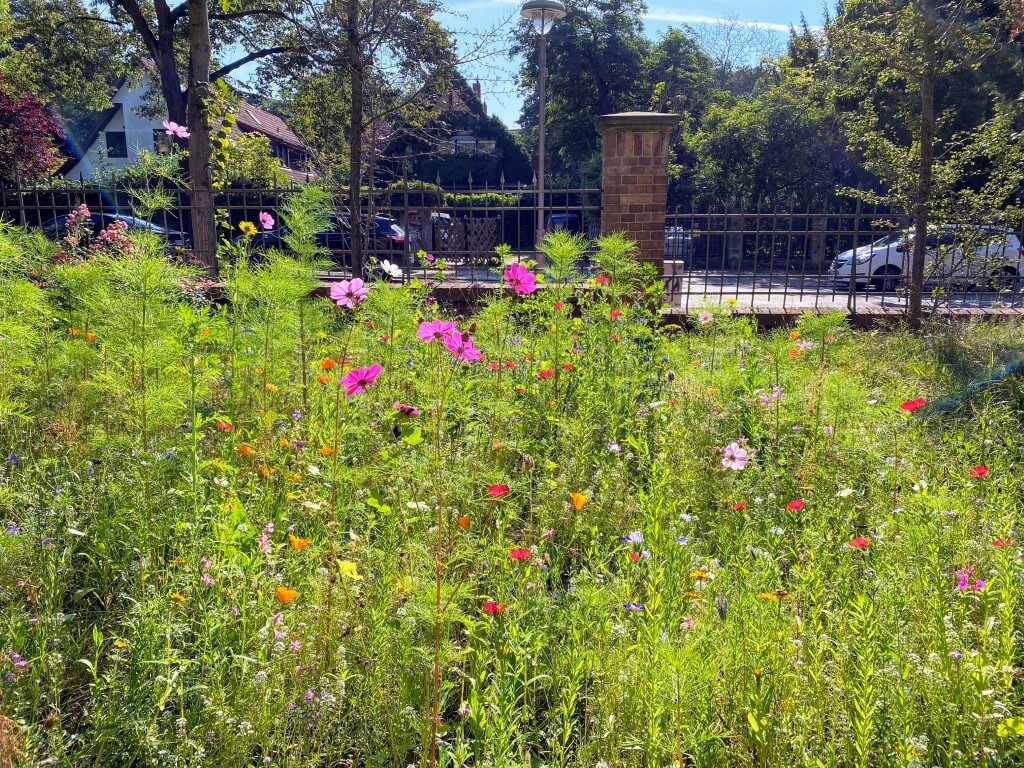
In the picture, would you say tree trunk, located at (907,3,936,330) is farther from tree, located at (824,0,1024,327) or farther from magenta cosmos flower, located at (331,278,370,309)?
magenta cosmos flower, located at (331,278,370,309)

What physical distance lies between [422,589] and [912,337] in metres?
6.63

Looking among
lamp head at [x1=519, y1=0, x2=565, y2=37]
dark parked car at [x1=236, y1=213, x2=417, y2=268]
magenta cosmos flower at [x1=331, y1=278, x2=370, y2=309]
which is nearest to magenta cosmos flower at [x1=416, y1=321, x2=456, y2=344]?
magenta cosmos flower at [x1=331, y1=278, x2=370, y2=309]

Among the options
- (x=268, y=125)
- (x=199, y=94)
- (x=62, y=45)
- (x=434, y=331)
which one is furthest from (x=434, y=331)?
(x=268, y=125)

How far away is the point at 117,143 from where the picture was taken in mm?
38906

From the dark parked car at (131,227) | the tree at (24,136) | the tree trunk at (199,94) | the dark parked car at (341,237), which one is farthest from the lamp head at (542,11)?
the tree at (24,136)

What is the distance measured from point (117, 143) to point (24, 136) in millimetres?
22733

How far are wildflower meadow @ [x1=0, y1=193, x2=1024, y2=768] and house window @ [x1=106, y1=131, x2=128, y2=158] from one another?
4049 cm

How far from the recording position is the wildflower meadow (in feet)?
5.49

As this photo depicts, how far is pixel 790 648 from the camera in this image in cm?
179

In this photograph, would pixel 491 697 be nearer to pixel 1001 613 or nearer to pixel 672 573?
pixel 672 573

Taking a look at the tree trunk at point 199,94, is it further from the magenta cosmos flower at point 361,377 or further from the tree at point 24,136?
the tree at point 24,136

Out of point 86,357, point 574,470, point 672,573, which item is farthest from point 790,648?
point 86,357

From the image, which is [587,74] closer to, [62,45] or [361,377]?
[62,45]

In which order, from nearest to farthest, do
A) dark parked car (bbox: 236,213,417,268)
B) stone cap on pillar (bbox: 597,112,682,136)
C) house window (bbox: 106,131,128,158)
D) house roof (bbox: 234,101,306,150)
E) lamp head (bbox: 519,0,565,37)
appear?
dark parked car (bbox: 236,213,417,268) < stone cap on pillar (bbox: 597,112,682,136) < lamp head (bbox: 519,0,565,37) < house roof (bbox: 234,101,306,150) < house window (bbox: 106,131,128,158)
